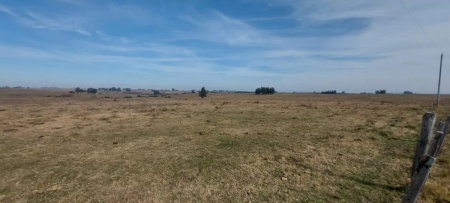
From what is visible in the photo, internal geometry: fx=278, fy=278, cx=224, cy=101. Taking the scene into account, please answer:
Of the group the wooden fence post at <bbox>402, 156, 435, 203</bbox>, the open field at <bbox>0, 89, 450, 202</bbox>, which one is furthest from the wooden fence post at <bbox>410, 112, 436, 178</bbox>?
the open field at <bbox>0, 89, 450, 202</bbox>

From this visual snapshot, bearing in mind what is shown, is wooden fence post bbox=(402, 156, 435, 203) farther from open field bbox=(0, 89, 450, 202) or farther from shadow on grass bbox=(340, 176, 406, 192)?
shadow on grass bbox=(340, 176, 406, 192)

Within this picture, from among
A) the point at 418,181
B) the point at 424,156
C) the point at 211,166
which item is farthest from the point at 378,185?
the point at 211,166

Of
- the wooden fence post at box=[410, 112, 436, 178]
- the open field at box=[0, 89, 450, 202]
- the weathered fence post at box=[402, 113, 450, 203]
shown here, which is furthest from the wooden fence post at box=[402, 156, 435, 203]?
the open field at box=[0, 89, 450, 202]

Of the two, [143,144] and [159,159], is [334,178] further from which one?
[143,144]

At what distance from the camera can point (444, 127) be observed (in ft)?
21.5

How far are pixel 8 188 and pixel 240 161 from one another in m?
8.09

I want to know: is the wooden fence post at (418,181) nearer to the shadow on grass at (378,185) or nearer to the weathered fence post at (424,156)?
the weathered fence post at (424,156)

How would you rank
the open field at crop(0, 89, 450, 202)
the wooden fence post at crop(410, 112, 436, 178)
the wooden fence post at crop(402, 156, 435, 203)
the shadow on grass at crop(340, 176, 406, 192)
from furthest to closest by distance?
the shadow on grass at crop(340, 176, 406, 192), the open field at crop(0, 89, 450, 202), the wooden fence post at crop(410, 112, 436, 178), the wooden fence post at crop(402, 156, 435, 203)

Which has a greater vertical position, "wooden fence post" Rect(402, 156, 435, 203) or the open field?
"wooden fence post" Rect(402, 156, 435, 203)

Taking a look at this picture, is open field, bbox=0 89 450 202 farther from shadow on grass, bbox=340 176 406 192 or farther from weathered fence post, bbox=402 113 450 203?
weathered fence post, bbox=402 113 450 203

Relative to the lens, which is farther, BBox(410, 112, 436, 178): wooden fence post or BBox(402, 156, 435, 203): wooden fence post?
BBox(410, 112, 436, 178): wooden fence post

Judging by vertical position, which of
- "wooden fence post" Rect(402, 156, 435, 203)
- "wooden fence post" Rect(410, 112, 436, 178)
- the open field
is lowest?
the open field

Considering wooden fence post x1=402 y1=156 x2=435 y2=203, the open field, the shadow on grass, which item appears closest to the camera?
wooden fence post x1=402 y1=156 x2=435 y2=203

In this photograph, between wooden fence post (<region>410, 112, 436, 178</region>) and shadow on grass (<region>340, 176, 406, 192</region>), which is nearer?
wooden fence post (<region>410, 112, 436, 178</region>)
